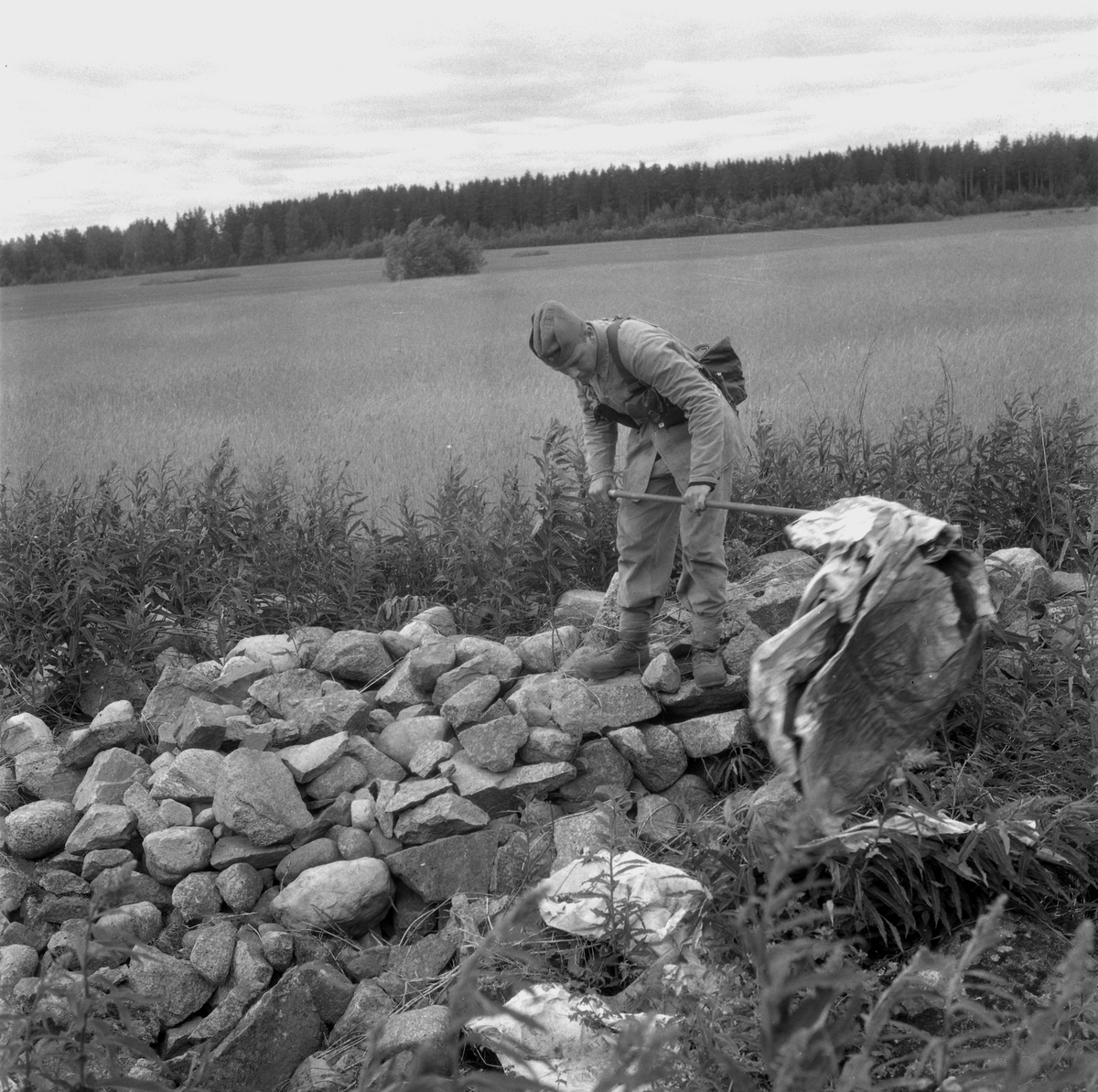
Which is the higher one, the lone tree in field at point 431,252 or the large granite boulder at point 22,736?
the lone tree in field at point 431,252

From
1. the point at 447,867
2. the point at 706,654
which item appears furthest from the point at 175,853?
the point at 706,654

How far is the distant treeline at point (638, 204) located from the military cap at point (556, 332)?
7.28 m

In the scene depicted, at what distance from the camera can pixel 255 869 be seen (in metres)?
4.15

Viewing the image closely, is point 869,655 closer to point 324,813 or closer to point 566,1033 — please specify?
point 566,1033

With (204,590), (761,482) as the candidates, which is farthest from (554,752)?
(761,482)

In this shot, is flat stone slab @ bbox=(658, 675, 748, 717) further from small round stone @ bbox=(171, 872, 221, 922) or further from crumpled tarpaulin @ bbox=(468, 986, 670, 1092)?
small round stone @ bbox=(171, 872, 221, 922)

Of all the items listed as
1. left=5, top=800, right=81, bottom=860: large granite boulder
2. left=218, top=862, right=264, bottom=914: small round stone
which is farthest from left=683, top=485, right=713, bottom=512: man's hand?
left=5, top=800, right=81, bottom=860: large granite boulder

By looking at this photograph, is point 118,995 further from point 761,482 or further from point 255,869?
point 761,482

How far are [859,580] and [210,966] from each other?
2.49 m

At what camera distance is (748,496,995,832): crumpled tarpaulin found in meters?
2.87

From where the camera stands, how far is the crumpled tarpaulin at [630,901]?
10.7ft

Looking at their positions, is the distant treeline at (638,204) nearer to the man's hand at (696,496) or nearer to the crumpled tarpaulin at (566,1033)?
the man's hand at (696,496)

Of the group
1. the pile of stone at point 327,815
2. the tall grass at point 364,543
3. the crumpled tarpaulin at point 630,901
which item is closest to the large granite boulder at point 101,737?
the pile of stone at point 327,815

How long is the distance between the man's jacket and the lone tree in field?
7705 mm
